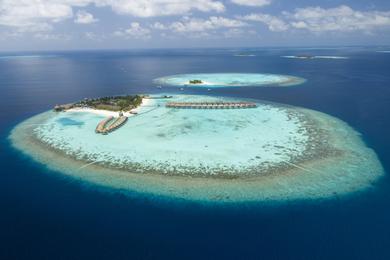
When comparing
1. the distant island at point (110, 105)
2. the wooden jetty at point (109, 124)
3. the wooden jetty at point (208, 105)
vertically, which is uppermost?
the distant island at point (110, 105)

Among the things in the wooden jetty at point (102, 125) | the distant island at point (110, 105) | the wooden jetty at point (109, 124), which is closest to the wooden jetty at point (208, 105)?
the distant island at point (110, 105)

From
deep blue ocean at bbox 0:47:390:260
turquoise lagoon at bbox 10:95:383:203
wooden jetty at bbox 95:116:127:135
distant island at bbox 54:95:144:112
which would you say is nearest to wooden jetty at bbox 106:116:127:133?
wooden jetty at bbox 95:116:127:135

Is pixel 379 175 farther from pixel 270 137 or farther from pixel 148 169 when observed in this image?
pixel 148 169

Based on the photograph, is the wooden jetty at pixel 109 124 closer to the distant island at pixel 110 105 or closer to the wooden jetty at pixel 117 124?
the wooden jetty at pixel 117 124

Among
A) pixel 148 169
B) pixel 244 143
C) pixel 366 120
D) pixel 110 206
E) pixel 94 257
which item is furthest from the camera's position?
pixel 366 120

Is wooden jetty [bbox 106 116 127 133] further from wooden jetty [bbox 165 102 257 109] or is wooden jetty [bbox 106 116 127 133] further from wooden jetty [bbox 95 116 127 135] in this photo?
wooden jetty [bbox 165 102 257 109]

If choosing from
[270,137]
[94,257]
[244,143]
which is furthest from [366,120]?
[94,257]

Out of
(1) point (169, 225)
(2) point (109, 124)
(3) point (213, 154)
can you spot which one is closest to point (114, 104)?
(2) point (109, 124)
